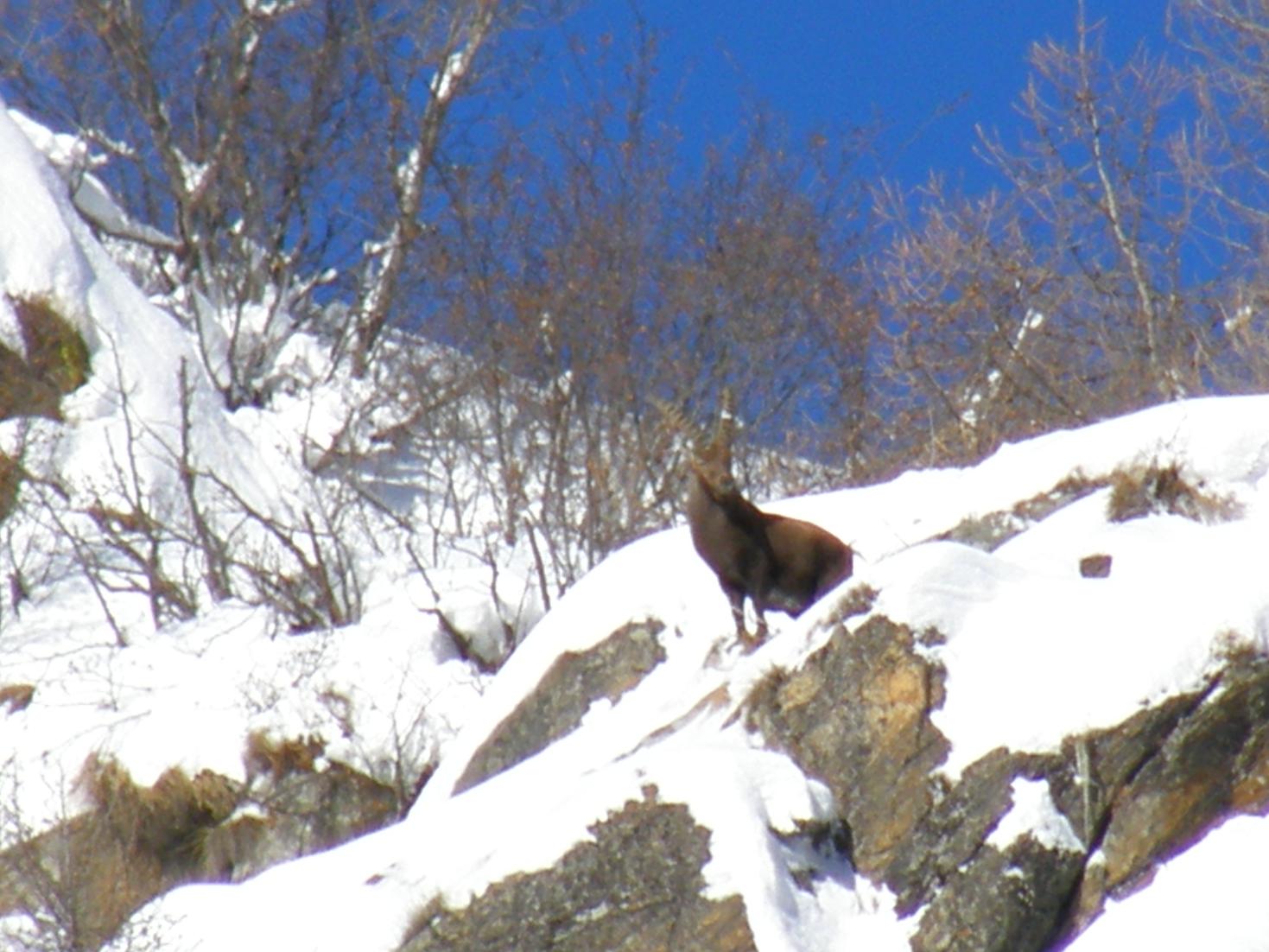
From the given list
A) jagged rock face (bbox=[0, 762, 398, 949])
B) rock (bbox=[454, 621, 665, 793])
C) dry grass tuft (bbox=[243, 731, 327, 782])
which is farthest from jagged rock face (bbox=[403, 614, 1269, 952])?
dry grass tuft (bbox=[243, 731, 327, 782])

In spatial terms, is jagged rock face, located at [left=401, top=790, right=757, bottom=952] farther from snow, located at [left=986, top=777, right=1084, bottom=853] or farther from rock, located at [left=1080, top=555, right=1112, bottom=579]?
rock, located at [left=1080, top=555, right=1112, bottom=579]

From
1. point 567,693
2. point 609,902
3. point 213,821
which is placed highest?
point 213,821

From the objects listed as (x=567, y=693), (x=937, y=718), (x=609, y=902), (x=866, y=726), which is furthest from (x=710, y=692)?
(x=567, y=693)

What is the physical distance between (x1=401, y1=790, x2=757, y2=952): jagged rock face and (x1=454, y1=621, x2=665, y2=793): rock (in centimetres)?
244

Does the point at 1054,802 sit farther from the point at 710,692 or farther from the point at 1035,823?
the point at 710,692

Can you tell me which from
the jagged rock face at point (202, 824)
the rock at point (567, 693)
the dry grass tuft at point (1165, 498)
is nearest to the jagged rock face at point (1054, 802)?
the dry grass tuft at point (1165, 498)

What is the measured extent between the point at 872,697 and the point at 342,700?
553 cm

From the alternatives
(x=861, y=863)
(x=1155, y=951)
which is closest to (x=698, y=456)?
(x=861, y=863)

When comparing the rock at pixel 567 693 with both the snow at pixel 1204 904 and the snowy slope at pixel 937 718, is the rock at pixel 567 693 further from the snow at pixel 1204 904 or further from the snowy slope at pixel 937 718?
the snow at pixel 1204 904

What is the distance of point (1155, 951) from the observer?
549cm

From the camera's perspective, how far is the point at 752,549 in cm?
837

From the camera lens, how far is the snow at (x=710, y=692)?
6293 millimetres

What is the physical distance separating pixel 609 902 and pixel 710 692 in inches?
59.5

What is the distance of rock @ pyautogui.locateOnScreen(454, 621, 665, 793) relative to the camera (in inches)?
357
